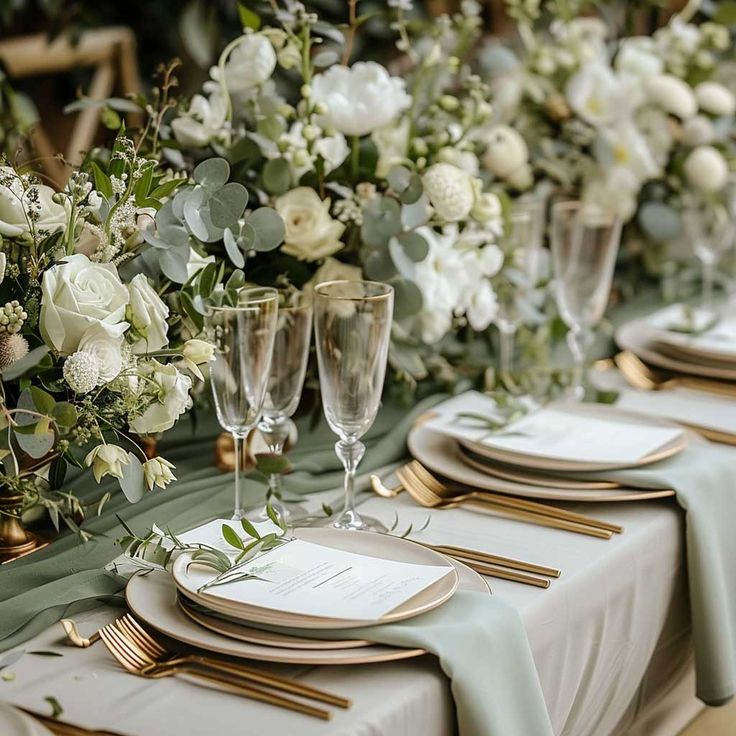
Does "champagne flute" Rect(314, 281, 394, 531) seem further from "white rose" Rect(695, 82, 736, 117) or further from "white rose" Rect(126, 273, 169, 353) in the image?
"white rose" Rect(695, 82, 736, 117)

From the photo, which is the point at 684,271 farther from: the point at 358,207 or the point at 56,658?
the point at 56,658

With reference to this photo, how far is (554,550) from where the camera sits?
121cm

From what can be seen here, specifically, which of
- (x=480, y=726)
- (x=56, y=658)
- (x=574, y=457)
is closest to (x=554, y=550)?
(x=574, y=457)

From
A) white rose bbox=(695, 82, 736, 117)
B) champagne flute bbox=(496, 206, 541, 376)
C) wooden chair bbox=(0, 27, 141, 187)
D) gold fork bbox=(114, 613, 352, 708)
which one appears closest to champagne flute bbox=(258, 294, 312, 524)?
gold fork bbox=(114, 613, 352, 708)

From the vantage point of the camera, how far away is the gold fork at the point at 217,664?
90 cm

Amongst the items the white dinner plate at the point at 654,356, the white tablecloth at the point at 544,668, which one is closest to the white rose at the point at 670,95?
the white dinner plate at the point at 654,356

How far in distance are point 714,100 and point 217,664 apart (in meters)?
1.82

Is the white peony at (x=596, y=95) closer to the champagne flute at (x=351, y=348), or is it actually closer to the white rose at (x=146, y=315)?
the champagne flute at (x=351, y=348)

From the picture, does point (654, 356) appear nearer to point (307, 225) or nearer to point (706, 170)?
point (706, 170)

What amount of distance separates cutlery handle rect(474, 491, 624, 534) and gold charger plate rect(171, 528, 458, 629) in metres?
0.23

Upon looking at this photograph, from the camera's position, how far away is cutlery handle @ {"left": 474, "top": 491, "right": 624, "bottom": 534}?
1258 mm

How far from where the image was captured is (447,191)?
4.91ft

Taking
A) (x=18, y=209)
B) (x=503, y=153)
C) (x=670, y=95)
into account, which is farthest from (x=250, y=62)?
(x=670, y=95)

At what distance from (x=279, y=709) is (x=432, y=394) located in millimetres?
892
